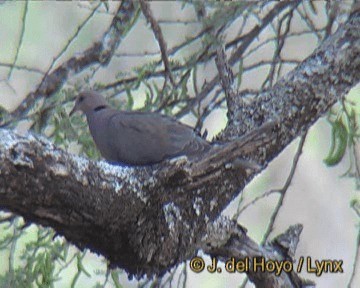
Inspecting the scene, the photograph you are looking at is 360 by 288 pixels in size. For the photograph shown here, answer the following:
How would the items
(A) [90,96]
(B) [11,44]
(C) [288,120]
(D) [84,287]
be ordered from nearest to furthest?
1. (C) [288,120]
2. (A) [90,96]
3. (D) [84,287]
4. (B) [11,44]

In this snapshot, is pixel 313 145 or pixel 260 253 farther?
pixel 313 145

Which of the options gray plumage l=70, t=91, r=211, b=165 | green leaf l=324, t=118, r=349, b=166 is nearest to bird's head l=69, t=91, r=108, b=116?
gray plumage l=70, t=91, r=211, b=165

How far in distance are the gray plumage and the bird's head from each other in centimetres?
27

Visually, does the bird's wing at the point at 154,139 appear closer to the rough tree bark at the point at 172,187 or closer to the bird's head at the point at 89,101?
the rough tree bark at the point at 172,187

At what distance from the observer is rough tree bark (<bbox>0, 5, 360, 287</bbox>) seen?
7.45ft

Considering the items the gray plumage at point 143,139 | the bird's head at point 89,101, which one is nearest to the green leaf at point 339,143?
the gray plumage at point 143,139

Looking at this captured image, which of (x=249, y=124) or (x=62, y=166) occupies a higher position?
(x=249, y=124)

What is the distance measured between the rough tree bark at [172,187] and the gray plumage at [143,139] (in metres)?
0.16

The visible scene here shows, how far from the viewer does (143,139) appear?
10.1ft

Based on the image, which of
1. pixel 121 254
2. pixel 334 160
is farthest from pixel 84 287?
pixel 121 254

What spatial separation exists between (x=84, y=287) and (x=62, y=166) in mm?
2939

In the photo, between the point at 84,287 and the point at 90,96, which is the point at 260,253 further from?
the point at 84,287

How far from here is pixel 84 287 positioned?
516 centimetres

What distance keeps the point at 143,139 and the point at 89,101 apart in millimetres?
740
